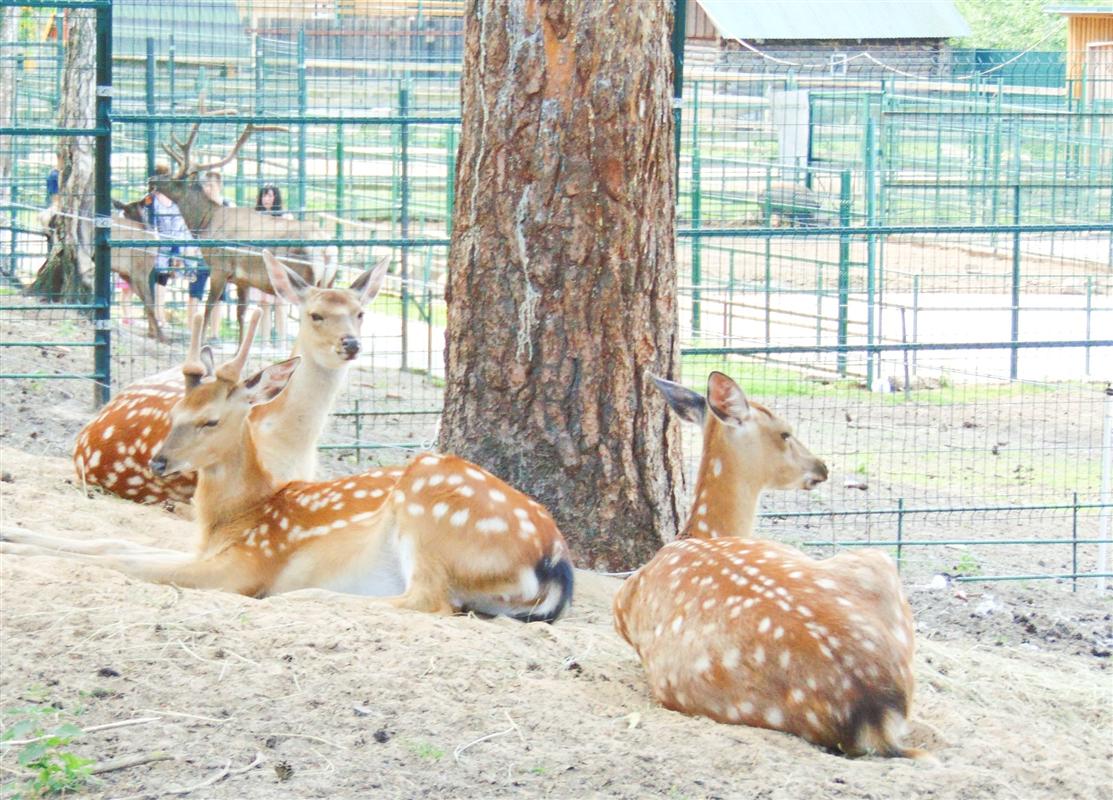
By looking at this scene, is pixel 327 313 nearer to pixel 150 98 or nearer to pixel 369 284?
pixel 369 284

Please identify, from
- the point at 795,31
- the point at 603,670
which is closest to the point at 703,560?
the point at 603,670

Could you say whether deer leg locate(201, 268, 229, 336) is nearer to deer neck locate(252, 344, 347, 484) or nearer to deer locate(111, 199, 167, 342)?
deer locate(111, 199, 167, 342)

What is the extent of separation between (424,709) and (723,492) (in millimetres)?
2048

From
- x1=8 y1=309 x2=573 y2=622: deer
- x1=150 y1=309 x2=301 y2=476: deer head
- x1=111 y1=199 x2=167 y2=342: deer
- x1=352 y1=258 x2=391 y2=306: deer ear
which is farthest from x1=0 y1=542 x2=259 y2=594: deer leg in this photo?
x1=111 y1=199 x2=167 y2=342: deer

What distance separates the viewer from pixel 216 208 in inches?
637

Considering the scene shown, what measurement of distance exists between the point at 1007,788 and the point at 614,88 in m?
3.08

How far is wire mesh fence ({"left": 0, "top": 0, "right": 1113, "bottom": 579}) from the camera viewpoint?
28.3 feet

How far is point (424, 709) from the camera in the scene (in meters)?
4.29

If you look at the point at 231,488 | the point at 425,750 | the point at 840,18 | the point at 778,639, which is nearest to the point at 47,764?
the point at 425,750

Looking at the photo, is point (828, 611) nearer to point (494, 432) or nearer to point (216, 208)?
point (494, 432)

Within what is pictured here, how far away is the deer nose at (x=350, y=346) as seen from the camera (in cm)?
768

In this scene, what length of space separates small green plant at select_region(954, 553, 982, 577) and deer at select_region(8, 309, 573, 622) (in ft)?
9.87

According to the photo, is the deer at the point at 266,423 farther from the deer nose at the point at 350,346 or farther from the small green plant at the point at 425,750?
the small green plant at the point at 425,750

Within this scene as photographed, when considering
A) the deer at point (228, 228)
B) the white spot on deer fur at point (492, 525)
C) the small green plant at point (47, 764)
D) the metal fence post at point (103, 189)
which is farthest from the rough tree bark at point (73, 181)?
the small green plant at point (47, 764)
